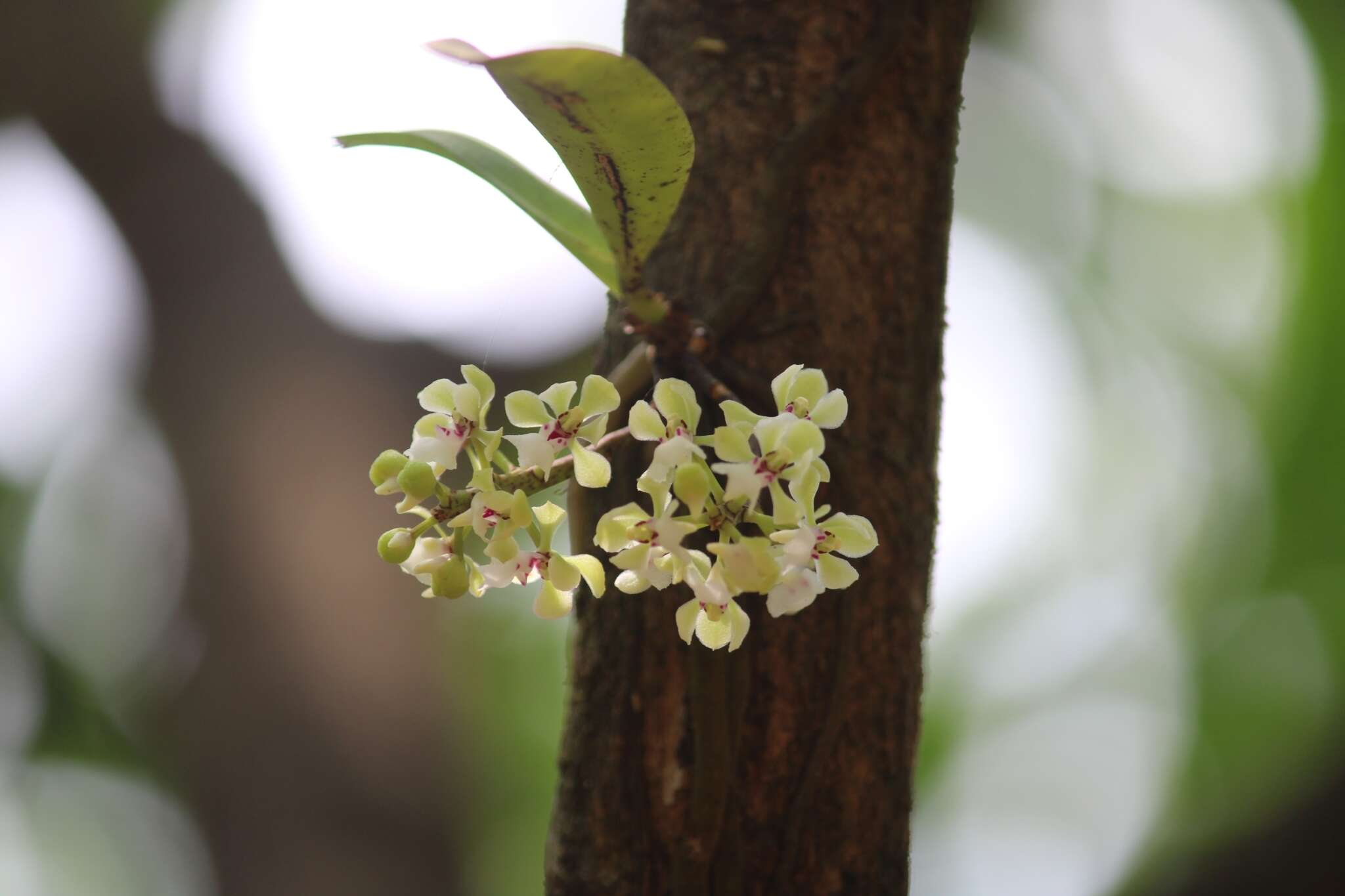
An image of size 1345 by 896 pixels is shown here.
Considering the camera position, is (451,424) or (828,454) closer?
(451,424)

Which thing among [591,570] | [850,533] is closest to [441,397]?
[591,570]

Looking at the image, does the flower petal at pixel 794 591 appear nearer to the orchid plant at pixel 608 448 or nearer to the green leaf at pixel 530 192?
the orchid plant at pixel 608 448

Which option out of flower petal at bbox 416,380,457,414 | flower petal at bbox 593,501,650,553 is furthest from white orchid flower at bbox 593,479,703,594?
flower petal at bbox 416,380,457,414

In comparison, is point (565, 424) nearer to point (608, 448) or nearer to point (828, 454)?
point (608, 448)

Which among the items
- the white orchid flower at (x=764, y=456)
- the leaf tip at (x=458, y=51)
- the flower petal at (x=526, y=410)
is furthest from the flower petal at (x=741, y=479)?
the leaf tip at (x=458, y=51)

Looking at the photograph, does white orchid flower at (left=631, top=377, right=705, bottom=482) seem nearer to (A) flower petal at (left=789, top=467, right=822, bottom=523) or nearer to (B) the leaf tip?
(A) flower petal at (left=789, top=467, right=822, bottom=523)

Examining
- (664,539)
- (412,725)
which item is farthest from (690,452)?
(412,725)
